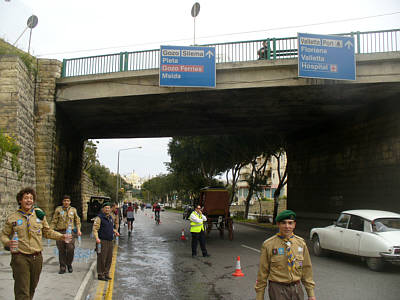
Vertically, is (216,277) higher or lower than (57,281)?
lower

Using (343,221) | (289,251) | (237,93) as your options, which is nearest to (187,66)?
(237,93)

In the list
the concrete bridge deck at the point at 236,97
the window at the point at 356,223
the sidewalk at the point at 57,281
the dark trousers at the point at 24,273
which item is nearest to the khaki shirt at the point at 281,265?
the dark trousers at the point at 24,273

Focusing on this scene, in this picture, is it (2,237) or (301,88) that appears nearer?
(2,237)

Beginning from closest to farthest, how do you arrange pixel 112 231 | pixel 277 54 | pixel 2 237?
1. pixel 2 237
2. pixel 112 231
3. pixel 277 54

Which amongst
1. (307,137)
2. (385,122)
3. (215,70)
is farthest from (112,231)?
(307,137)

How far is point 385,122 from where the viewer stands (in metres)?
17.2

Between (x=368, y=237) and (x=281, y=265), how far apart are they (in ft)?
23.4

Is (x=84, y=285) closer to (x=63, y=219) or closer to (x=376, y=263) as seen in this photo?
(x=63, y=219)

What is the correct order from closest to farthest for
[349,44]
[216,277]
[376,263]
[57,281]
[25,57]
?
[57,281] → [216,277] → [376,263] → [349,44] → [25,57]

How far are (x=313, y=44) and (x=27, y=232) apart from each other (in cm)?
1380

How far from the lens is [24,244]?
5.03m

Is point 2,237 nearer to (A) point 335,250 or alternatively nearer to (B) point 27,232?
(B) point 27,232

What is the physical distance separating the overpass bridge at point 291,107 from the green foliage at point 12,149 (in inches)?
164

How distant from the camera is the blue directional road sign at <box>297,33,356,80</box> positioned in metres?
15.2
